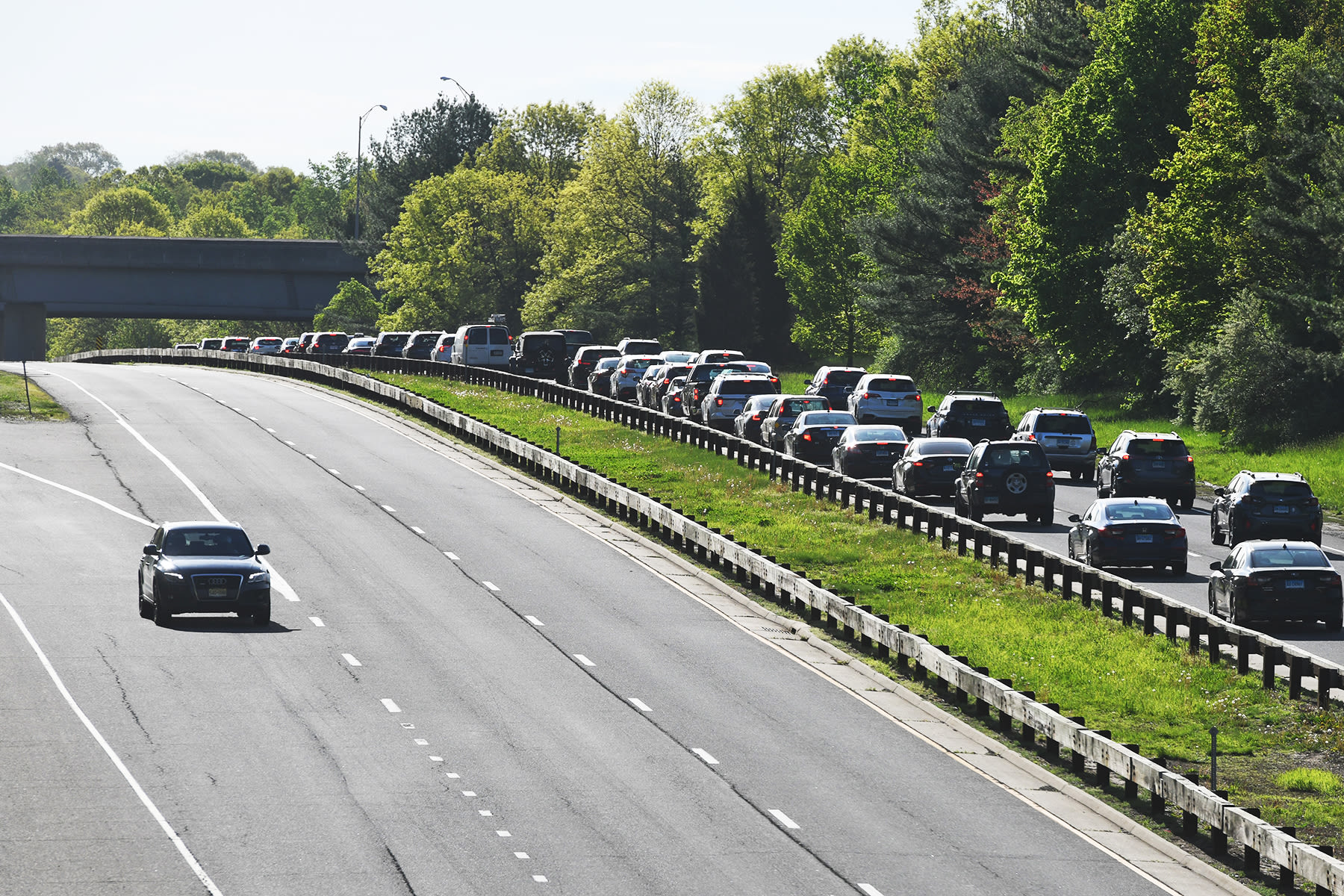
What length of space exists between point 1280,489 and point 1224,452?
18.9 metres

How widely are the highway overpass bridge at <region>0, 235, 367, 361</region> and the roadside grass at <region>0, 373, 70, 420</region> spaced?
40.3m

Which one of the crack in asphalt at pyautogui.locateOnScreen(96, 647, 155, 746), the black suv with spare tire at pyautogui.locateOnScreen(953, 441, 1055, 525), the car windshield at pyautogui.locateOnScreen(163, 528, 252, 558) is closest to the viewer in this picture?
the crack in asphalt at pyautogui.locateOnScreen(96, 647, 155, 746)

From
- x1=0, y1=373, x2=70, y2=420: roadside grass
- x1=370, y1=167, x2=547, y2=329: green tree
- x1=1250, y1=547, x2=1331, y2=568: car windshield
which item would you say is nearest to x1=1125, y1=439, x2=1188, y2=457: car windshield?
x1=1250, y1=547, x2=1331, y2=568: car windshield

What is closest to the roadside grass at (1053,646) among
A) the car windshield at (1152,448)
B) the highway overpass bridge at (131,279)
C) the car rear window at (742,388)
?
the car windshield at (1152,448)

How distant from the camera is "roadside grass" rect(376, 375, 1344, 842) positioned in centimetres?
2230

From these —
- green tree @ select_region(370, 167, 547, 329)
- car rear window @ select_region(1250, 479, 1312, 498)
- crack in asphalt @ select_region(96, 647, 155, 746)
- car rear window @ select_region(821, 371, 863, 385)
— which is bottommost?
crack in asphalt @ select_region(96, 647, 155, 746)

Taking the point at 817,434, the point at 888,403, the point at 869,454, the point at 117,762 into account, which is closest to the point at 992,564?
the point at 869,454

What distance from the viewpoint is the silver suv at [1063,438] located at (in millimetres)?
48062

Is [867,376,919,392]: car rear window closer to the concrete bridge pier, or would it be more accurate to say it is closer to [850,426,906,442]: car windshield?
[850,426,906,442]: car windshield

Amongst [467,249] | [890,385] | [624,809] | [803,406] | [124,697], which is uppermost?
[467,249]

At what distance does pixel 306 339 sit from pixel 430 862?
87.2m

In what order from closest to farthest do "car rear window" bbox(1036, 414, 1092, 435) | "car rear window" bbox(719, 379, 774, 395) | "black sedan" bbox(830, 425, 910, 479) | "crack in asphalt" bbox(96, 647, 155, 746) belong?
"crack in asphalt" bbox(96, 647, 155, 746) < "black sedan" bbox(830, 425, 910, 479) < "car rear window" bbox(1036, 414, 1092, 435) < "car rear window" bbox(719, 379, 774, 395)

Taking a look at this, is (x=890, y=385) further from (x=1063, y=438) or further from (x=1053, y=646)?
(x=1053, y=646)

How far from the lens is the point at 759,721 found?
24.0 m
